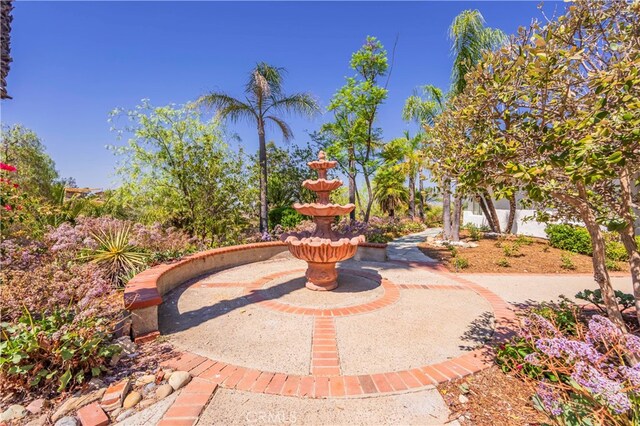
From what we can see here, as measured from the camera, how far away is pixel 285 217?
1541cm

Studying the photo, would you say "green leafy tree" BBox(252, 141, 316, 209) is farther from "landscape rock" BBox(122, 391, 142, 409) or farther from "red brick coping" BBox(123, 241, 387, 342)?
"landscape rock" BBox(122, 391, 142, 409)

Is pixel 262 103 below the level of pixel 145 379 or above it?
above

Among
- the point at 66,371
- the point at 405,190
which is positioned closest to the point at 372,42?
the point at 66,371

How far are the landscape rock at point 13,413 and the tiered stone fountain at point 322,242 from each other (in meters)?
4.15

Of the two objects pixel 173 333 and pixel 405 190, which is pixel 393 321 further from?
pixel 405 190

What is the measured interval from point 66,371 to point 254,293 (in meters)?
3.39

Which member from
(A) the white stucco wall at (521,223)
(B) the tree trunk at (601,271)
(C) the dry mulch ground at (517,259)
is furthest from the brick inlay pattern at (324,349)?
(A) the white stucco wall at (521,223)

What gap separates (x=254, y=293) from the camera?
599 cm

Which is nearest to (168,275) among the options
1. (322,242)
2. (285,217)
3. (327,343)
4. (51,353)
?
(51,353)

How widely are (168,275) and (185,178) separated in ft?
17.8

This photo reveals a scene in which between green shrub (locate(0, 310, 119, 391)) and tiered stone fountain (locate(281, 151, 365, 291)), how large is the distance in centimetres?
349

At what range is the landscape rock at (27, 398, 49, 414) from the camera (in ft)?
8.47

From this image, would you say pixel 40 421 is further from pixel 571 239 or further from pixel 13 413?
pixel 571 239

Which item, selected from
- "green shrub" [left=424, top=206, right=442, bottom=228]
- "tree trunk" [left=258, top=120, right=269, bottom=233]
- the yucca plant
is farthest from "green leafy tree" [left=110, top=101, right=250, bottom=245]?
"green shrub" [left=424, top=206, right=442, bottom=228]
